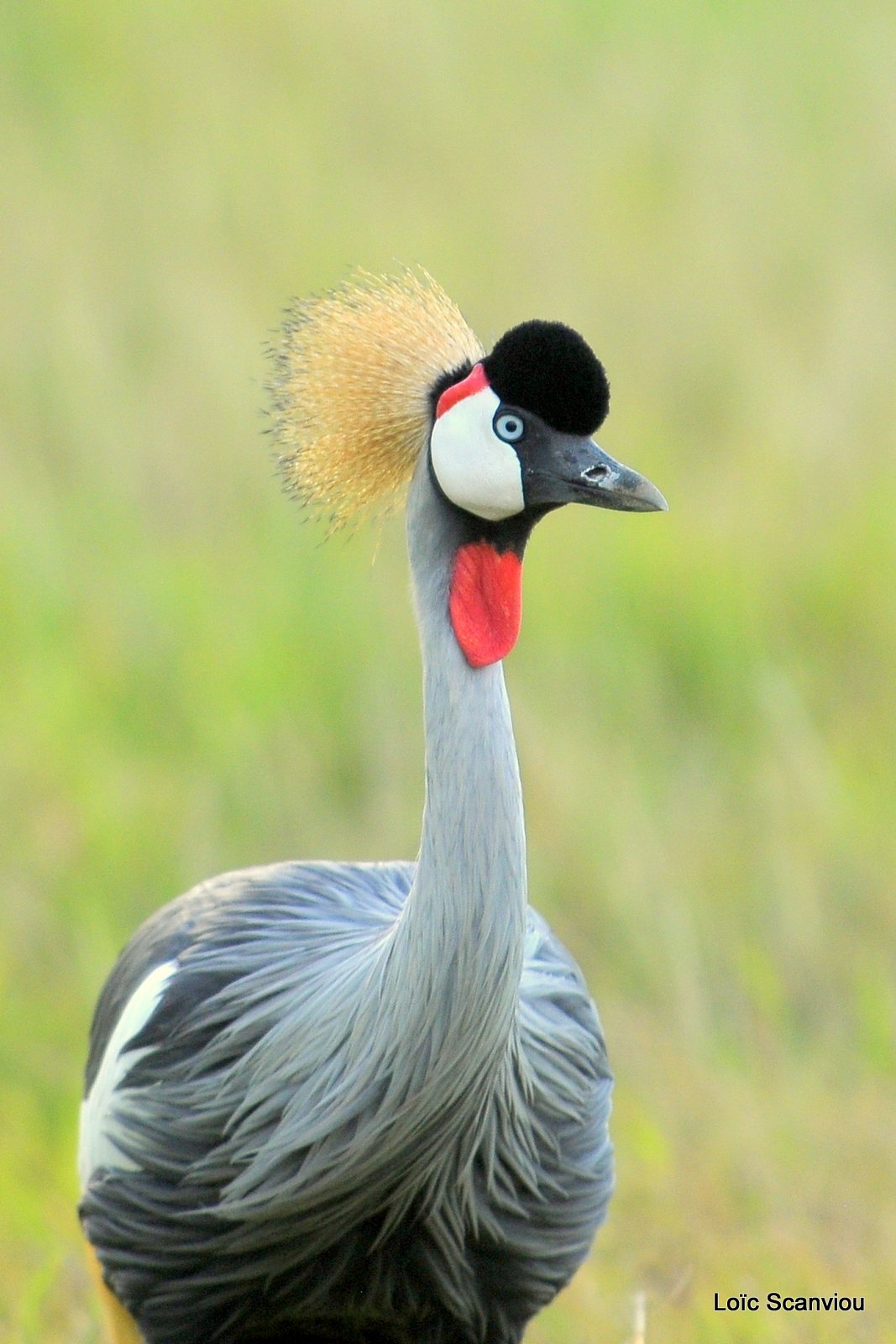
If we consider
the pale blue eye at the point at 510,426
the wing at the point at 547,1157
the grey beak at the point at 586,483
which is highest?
the pale blue eye at the point at 510,426

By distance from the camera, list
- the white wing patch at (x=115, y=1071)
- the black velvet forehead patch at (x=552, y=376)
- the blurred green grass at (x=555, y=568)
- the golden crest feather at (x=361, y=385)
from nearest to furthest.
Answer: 1. the black velvet forehead patch at (x=552, y=376)
2. the golden crest feather at (x=361, y=385)
3. the white wing patch at (x=115, y=1071)
4. the blurred green grass at (x=555, y=568)

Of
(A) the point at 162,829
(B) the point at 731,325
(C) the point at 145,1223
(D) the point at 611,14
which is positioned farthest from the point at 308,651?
(D) the point at 611,14

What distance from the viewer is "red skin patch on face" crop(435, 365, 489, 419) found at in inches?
74.1

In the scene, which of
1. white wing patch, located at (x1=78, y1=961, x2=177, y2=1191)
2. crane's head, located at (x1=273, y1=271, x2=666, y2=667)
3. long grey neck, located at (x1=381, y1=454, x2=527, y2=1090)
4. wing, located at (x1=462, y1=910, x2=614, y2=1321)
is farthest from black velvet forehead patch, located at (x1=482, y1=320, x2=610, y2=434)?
white wing patch, located at (x1=78, y1=961, x2=177, y2=1191)

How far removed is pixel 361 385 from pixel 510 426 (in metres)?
0.26

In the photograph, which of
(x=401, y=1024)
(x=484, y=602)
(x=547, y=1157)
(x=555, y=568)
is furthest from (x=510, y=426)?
(x=555, y=568)

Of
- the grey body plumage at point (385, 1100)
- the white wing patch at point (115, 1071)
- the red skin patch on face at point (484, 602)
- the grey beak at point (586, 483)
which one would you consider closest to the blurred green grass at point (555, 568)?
the white wing patch at point (115, 1071)

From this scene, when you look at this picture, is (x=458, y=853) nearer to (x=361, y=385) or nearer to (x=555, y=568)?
(x=361, y=385)

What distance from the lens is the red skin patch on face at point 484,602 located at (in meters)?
1.84

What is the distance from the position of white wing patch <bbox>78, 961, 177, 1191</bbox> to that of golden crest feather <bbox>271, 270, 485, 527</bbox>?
1.82 feet

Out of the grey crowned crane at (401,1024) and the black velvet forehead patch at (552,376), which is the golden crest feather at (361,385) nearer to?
the grey crowned crane at (401,1024)

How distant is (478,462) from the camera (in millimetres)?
1821

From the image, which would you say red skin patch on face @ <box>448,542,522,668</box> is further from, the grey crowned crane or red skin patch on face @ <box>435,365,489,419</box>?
red skin patch on face @ <box>435,365,489,419</box>

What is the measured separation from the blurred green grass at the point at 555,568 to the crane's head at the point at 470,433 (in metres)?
1.16
